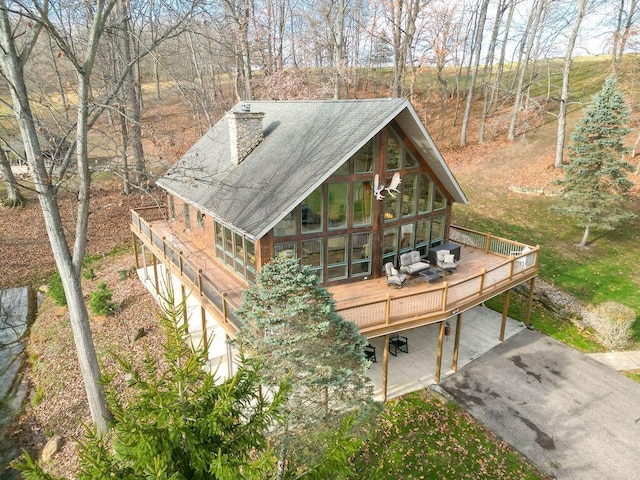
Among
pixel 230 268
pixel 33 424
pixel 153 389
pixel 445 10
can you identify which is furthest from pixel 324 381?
pixel 445 10

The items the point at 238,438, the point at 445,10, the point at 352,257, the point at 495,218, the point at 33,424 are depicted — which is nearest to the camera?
the point at 238,438

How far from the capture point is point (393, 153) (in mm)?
13445

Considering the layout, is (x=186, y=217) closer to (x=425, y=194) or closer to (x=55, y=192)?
(x=55, y=192)

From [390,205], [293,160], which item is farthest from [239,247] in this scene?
[390,205]

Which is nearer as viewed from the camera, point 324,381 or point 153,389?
point 153,389

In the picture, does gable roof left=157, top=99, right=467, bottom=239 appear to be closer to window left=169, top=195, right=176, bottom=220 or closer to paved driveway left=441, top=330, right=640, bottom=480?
window left=169, top=195, right=176, bottom=220

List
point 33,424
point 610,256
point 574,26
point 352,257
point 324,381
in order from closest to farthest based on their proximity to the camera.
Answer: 1. point 324,381
2. point 33,424
3. point 352,257
4. point 610,256
5. point 574,26

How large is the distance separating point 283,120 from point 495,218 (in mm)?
13606

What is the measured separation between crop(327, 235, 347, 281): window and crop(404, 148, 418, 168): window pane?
3.31 meters

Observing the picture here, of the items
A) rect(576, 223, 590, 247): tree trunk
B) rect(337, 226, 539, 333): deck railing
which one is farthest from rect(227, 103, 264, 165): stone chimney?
rect(576, 223, 590, 247): tree trunk

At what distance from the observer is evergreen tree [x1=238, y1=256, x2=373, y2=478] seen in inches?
336

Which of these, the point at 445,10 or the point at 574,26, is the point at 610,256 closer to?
the point at 574,26

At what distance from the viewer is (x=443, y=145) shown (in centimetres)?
3447

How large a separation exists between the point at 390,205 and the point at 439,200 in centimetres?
257
